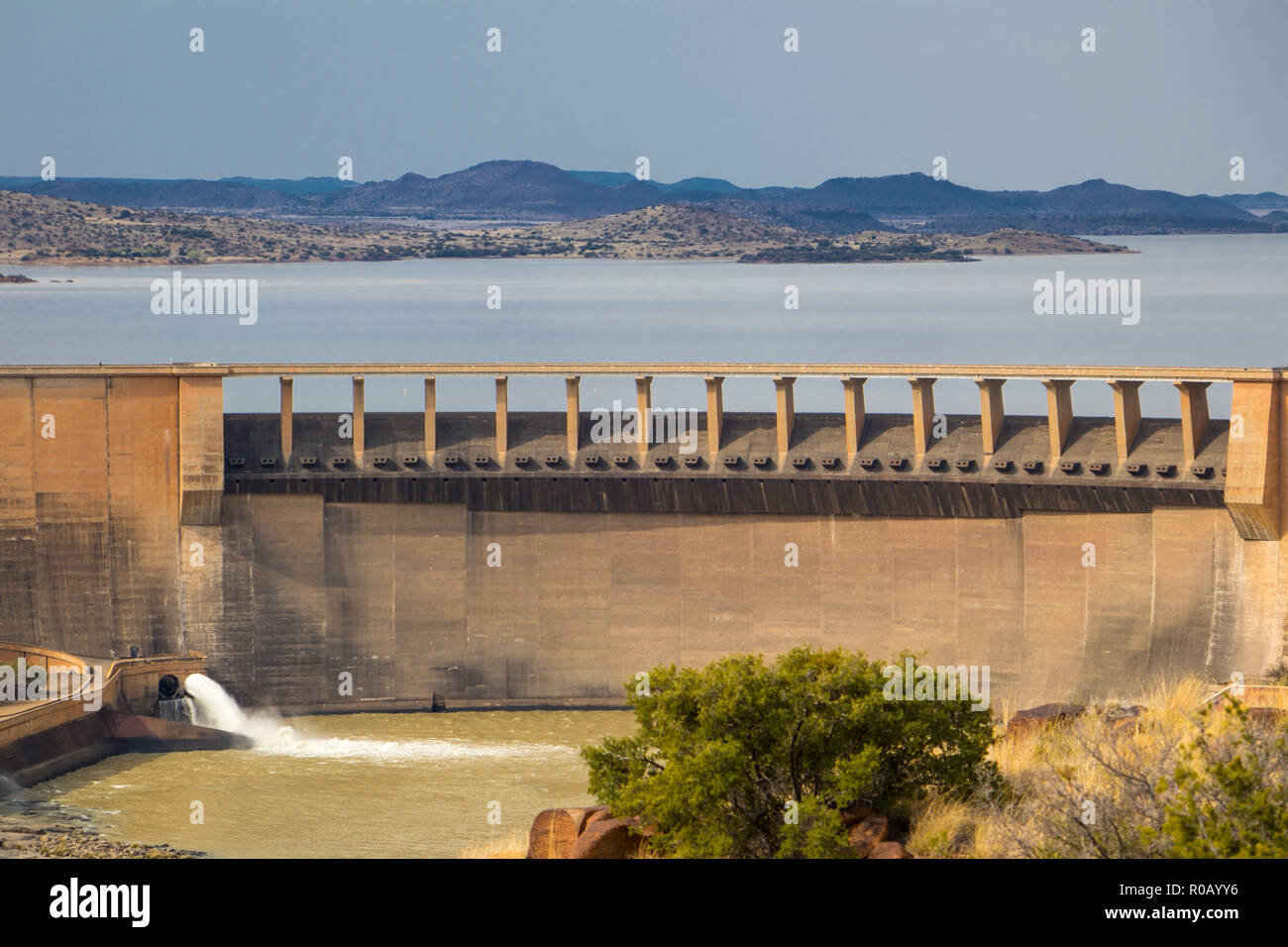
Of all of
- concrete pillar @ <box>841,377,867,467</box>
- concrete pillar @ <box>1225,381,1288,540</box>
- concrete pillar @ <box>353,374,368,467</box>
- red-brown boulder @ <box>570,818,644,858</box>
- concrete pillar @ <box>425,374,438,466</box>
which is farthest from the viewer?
concrete pillar @ <box>425,374,438,466</box>

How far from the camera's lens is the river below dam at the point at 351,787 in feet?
126

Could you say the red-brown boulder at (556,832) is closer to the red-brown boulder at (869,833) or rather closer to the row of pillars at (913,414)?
the red-brown boulder at (869,833)

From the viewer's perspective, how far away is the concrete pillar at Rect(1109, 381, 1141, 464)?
4575cm

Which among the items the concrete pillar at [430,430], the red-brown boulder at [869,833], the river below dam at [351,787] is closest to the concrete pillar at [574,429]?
the concrete pillar at [430,430]

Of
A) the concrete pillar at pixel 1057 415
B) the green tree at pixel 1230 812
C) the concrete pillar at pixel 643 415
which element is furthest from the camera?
the concrete pillar at pixel 643 415

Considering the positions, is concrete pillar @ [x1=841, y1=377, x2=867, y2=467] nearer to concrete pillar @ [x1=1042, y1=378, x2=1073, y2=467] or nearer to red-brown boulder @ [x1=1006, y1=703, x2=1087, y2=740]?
concrete pillar @ [x1=1042, y1=378, x2=1073, y2=467]

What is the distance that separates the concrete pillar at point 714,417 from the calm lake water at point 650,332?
116 feet

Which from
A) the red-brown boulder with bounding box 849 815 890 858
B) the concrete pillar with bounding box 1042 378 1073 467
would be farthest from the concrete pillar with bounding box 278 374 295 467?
the red-brown boulder with bounding box 849 815 890 858

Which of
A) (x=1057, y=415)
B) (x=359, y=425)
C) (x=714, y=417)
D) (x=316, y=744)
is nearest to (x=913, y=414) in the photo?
(x=1057, y=415)

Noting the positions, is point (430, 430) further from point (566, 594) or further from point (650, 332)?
point (650, 332)

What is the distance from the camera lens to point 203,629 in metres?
48.7

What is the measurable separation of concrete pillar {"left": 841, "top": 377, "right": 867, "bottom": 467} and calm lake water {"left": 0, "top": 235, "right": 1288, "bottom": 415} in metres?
36.9

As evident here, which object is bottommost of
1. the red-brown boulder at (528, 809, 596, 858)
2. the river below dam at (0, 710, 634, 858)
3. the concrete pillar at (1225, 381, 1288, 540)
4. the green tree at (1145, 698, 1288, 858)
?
the river below dam at (0, 710, 634, 858)
